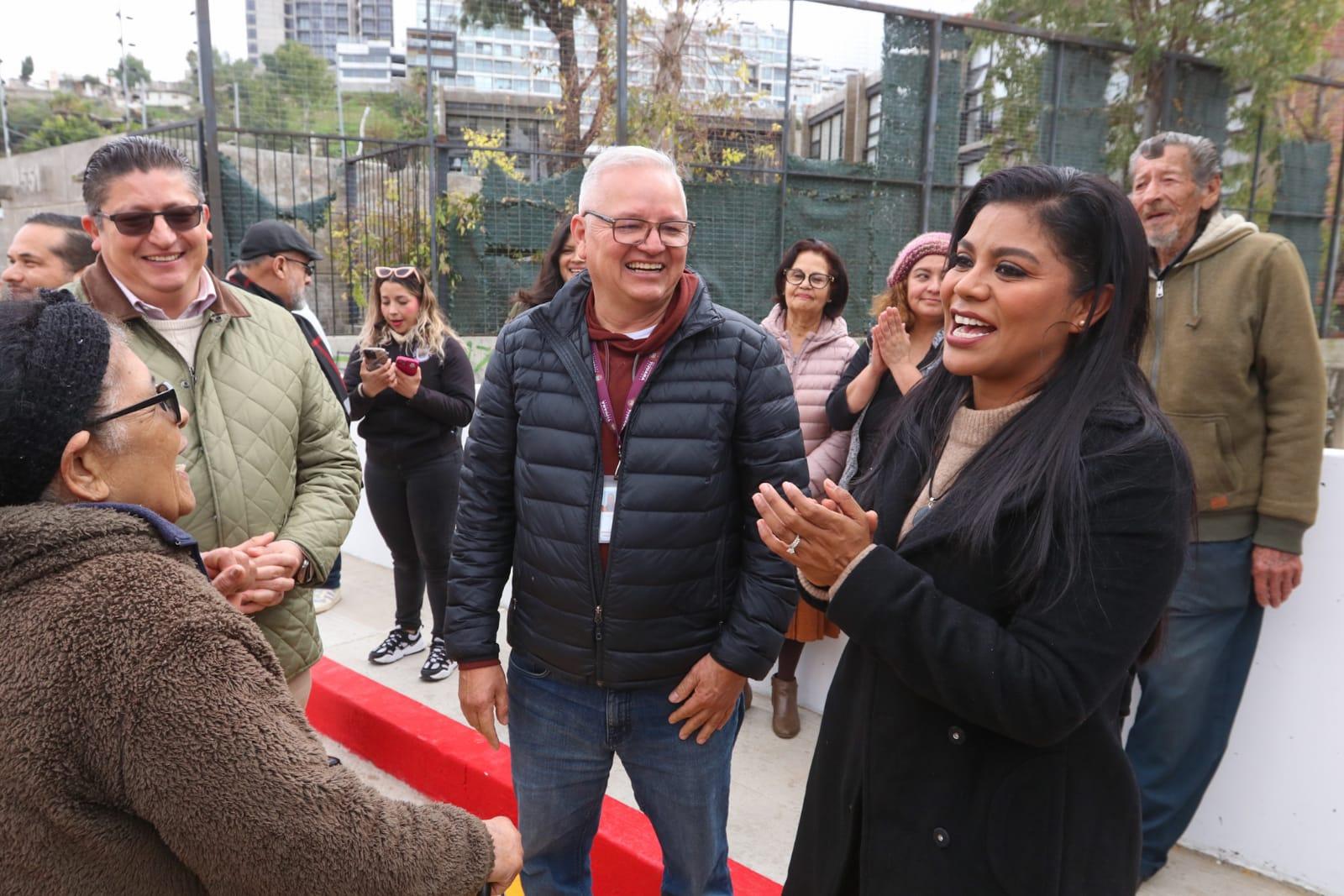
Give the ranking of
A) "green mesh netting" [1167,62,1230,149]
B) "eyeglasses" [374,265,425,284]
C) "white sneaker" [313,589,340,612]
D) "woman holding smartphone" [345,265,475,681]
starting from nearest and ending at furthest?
"woman holding smartphone" [345,265,475,681] → "eyeglasses" [374,265,425,284] → "white sneaker" [313,589,340,612] → "green mesh netting" [1167,62,1230,149]

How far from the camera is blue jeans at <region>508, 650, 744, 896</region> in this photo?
224 centimetres

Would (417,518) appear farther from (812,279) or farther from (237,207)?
(237,207)

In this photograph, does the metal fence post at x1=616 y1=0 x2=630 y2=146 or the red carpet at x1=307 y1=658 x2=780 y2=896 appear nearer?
the red carpet at x1=307 y1=658 x2=780 y2=896

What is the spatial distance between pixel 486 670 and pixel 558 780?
13.1 inches

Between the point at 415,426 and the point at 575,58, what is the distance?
6.08 metres

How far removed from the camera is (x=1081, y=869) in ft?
4.79

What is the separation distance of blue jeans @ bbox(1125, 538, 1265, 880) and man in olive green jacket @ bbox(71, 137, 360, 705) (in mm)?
2513

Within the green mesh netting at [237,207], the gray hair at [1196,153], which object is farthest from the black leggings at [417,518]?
the green mesh netting at [237,207]

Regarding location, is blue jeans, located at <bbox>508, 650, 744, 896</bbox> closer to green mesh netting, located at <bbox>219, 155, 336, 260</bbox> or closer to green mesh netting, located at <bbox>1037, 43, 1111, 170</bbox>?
green mesh netting, located at <bbox>219, 155, 336, 260</bbox>

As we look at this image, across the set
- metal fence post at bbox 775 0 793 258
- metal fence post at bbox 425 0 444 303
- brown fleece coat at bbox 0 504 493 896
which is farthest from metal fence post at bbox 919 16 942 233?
brown fleece coat at bbox 0 504 493 896

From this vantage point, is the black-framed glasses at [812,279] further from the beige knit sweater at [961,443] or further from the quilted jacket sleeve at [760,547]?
the beige knit sweater at [961,443]

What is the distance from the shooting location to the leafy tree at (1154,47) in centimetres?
886

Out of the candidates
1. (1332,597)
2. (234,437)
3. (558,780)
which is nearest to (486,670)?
(558,780)

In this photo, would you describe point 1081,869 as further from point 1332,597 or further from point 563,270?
point 563,270
